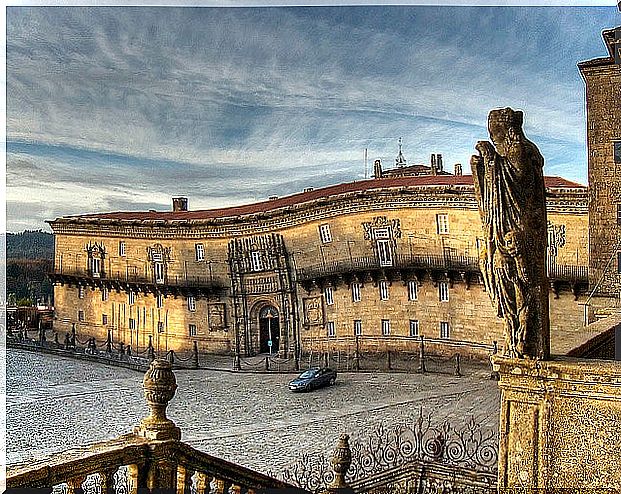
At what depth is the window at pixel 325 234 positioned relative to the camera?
495cm

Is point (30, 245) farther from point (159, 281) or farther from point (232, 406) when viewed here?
point (232, 406)

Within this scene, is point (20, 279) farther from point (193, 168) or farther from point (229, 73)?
point (229, 73)

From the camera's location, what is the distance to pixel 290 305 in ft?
16.5

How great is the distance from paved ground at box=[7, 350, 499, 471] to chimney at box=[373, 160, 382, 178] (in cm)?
133

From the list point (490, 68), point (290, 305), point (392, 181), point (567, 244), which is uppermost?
point (490, 68)

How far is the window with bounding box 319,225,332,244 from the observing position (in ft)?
16.2

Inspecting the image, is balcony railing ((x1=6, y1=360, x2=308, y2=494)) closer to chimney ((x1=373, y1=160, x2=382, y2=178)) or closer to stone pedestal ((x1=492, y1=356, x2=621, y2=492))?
stone pedestal ((x1=492, y1=356, x2=621, y2=492))

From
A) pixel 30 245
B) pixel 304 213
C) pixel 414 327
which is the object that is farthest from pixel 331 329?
pixel 30 245

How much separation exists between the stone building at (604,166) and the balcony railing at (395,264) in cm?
82

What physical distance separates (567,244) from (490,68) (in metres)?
1.25

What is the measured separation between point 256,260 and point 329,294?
1.81ft

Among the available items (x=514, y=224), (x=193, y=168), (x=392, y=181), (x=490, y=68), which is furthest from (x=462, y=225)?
(x=514, y=224)

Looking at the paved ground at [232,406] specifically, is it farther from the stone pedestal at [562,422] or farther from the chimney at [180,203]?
the stone pedestal at [562,422]

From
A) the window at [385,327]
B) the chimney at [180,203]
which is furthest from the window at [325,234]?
the chimney at [180,203]
